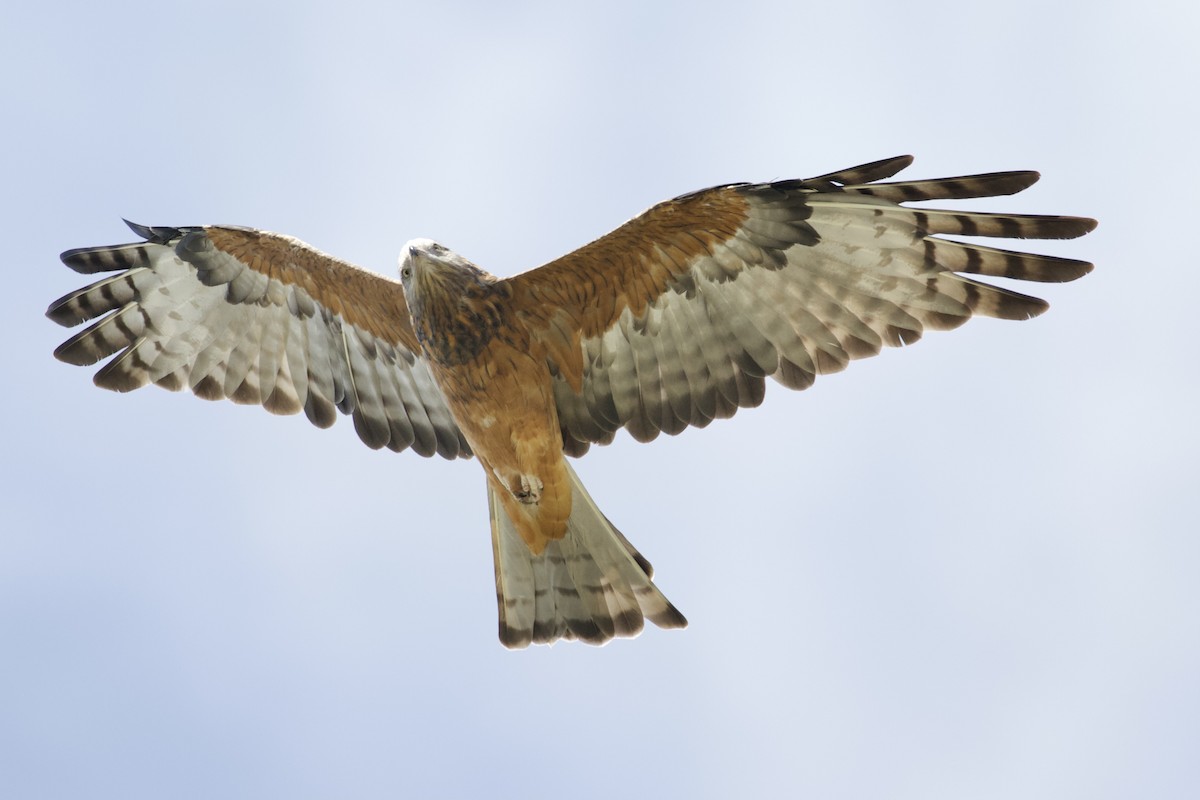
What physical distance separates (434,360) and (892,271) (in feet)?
8.69

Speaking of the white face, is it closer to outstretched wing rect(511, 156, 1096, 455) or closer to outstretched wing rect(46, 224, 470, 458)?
outstretched wing rect(511, 156, 1096, 455)

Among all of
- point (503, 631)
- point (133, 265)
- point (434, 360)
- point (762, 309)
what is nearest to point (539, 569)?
point (503, 631)

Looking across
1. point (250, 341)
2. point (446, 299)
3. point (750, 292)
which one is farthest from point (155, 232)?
point (750, 292)

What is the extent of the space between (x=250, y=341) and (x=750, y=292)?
3.44 meters

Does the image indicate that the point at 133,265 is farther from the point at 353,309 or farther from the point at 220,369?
the point at 353,309

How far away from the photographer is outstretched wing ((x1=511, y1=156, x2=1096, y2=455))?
7398mm

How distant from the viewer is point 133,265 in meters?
9.08

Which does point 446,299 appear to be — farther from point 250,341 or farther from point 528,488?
point 250,341

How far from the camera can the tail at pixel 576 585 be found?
8.48m

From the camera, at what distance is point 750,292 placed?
799 cm

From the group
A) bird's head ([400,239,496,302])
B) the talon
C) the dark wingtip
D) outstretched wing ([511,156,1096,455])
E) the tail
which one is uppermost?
the dark wingtip

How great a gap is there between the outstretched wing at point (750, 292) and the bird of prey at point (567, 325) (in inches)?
0.5

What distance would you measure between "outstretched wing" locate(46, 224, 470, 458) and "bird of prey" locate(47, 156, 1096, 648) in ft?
0.04

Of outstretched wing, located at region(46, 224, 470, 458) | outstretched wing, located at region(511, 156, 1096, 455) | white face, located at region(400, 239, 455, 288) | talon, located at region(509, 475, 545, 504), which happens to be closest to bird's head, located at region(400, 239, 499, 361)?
white face, located at region(400, 239, 455, 288)
